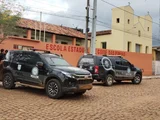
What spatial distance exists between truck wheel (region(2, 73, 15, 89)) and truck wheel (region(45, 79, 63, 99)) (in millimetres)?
2234

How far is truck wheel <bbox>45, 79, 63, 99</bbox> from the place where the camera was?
390 inches

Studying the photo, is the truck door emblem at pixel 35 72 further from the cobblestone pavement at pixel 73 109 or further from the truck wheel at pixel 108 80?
the truck wheel at pixel 108 80

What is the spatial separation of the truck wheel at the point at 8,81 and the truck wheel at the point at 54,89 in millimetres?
2234

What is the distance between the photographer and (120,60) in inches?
663

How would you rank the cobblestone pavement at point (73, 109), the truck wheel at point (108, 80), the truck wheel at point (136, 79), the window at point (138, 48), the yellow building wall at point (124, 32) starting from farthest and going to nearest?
the window at point (138, 48) → the yellow building wall at point (124, 32) → the truck wheel at point (136, 79) → the truck wheel at point (108, 80) → the cobblestone pavement at point (73, 109)

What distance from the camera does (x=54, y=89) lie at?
10086 millimetres

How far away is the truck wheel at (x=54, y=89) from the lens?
9.90 meters

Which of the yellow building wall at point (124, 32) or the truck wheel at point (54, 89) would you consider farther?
the yellow building wall at point (124, 32)

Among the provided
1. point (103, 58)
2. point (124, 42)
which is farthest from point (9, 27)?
point (124, 42)

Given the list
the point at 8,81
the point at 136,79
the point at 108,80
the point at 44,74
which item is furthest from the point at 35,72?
the point at 136,79

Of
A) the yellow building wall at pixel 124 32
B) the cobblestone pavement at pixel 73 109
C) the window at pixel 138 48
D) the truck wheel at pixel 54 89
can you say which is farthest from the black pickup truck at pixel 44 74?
the window at pixel 138 48

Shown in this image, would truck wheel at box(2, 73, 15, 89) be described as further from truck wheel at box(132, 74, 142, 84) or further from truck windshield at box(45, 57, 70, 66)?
truck wheel at box(132, 74, 142, 84)

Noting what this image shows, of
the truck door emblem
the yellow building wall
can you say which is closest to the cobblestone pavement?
the truck door emblem

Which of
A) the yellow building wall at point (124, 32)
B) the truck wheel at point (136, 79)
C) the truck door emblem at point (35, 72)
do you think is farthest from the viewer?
the yellow building wall at point (124, 32)
